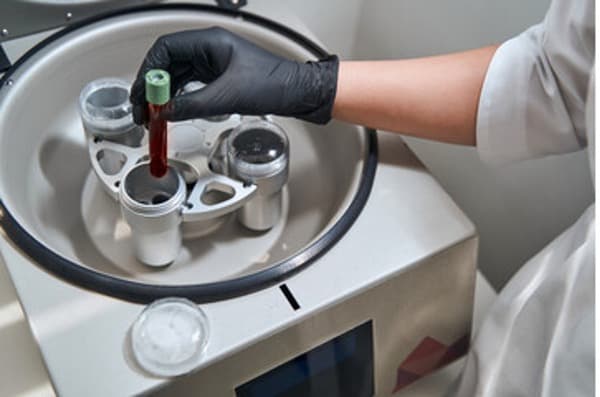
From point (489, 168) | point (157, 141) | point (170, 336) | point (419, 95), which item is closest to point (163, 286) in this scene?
point (170, 336)

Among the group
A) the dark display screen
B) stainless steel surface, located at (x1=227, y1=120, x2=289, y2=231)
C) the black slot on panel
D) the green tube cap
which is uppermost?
the black slot on panel

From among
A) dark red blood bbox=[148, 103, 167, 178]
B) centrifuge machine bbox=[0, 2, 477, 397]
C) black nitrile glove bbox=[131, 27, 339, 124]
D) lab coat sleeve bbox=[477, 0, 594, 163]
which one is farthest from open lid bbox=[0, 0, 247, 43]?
lab coat sleeve bbox=[477, 0, 594, 163]

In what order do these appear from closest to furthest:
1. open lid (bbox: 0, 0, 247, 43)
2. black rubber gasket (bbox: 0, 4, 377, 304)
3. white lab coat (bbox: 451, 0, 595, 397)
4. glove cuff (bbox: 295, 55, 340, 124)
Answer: white lab coat (bbox: 451, 0, 595, 397), black rubber gasket (bbox: 0, 4, 377, 304), glove cuff (bbox: 295, 55, 340, 124), open lid (bbox: 0, 0, 247, 43)

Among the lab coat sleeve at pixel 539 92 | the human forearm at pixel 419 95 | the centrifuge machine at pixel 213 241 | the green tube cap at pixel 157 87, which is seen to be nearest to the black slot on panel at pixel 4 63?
the centrifuge machine at pixel 213 241

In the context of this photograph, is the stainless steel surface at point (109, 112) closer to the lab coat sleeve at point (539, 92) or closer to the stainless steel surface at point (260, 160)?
the stainless steel surface at point (260, 160)

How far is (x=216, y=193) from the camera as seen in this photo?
1.00 m

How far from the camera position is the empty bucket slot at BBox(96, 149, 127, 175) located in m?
0.95

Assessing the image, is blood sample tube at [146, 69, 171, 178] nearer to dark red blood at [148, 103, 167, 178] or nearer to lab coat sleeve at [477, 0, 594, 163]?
dark red blood at [148, 103, 167, 178]

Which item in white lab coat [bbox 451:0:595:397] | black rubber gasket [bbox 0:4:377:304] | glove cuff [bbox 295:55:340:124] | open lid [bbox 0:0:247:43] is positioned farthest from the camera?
open lid [bbox 0:0:247:43]

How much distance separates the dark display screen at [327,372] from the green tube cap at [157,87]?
1.04 ft

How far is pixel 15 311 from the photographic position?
1247mm

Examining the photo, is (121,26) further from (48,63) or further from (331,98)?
(331,98)

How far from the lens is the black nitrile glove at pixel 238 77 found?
34.4 inches

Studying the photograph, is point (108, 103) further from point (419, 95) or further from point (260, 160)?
point (419, 95)
